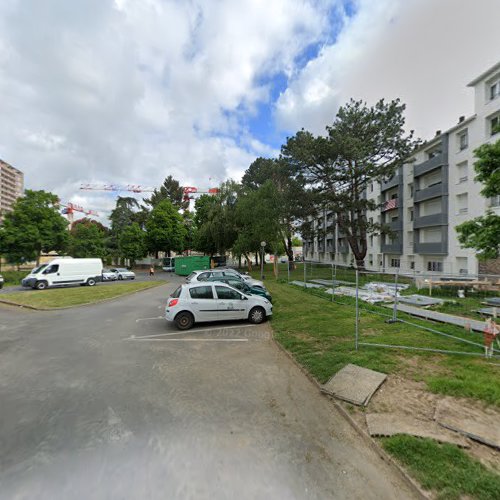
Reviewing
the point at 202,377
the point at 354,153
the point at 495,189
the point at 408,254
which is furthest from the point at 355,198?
the point at 202,377

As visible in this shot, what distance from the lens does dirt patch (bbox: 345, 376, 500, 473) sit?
375cm

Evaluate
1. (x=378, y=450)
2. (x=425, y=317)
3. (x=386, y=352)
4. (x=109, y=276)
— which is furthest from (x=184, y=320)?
(x=109, y=276)

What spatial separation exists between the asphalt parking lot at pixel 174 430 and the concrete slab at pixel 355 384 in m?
0.36

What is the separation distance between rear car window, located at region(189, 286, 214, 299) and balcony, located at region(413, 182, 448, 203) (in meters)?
25.2

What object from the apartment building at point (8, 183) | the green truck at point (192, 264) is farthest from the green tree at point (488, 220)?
the apartment building at point (8, 183)

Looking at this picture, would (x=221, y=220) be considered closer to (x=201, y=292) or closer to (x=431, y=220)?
(x=431, y=220)

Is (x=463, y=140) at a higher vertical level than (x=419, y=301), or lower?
higher

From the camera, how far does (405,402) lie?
4.08 metres

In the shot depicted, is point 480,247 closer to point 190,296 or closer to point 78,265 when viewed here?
point 190,296

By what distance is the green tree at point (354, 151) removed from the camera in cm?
2183

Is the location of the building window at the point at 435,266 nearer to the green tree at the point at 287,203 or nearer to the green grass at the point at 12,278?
the green tree at the point at 287,203

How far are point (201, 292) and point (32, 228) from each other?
28.1 meters

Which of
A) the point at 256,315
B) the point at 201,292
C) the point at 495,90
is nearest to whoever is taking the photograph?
the point at 201,292

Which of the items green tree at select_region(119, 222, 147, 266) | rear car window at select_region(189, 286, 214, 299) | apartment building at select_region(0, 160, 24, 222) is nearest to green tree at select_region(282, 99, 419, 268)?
rear car window at select_region(189, 286, 214, 299)
